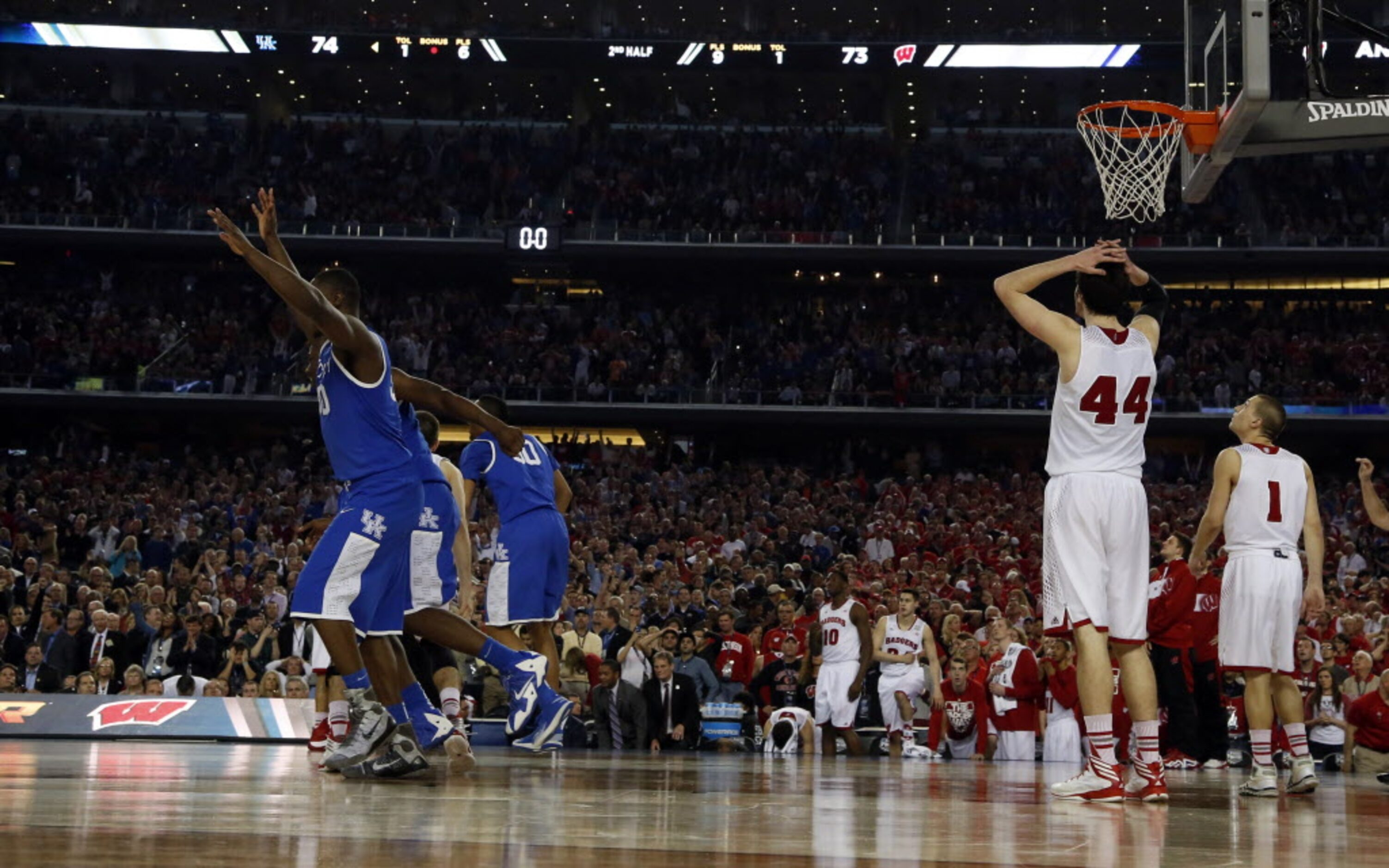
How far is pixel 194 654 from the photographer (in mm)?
16578

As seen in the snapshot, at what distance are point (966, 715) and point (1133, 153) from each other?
560 cm

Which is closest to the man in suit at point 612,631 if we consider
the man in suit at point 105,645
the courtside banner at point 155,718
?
the courtside banner at point 155,718

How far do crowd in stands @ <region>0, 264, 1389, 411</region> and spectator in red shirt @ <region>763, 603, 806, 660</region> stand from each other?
19.8m

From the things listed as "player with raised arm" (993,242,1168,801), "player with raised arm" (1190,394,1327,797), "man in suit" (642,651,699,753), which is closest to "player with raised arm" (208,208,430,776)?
"player with raised arm" (993,242,1168,801)

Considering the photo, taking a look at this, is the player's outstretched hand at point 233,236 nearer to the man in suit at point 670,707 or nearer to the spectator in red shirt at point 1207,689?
the man in suit at point 670,707

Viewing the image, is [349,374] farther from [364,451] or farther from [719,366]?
[719,366]

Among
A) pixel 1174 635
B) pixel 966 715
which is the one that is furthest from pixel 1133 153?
pixel 966 715

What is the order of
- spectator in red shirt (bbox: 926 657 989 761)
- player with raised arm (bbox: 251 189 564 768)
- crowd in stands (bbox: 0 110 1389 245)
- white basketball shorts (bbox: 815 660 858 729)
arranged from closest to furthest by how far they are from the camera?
player with raised arm (bbox: 251 189 564 768), spectator in red shirt (bbox: 926 657 989 761), white basketball shorts (bbox: 815 660 858 729), crowd in stands (bbox: 0 110 1389 245)

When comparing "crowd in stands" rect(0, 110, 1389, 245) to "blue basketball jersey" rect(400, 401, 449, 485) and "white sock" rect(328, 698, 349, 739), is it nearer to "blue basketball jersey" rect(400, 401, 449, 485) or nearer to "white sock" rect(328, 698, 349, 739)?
"white sock" rect(328, 698, 349, 739)

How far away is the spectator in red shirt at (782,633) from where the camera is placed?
1670 centimetres

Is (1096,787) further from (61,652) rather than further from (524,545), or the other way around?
(61,652)

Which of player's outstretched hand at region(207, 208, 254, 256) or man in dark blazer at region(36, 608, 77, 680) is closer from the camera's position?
player's outstretched hand at region(207, 208, 254, 256)

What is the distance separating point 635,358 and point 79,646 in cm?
2274

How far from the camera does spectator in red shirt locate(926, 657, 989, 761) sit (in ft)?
48.0
